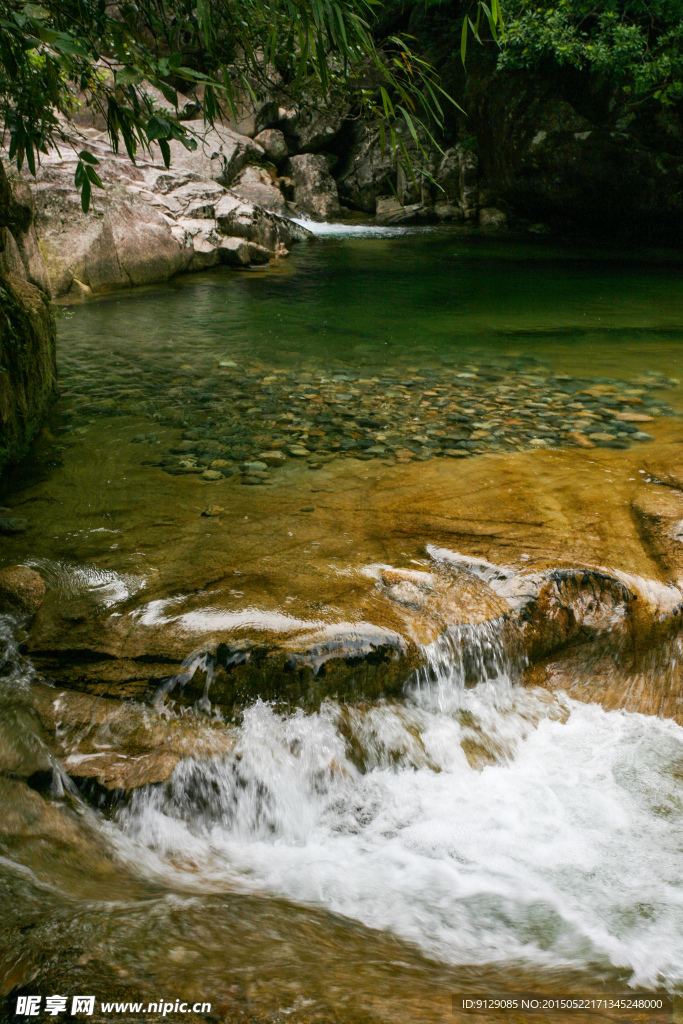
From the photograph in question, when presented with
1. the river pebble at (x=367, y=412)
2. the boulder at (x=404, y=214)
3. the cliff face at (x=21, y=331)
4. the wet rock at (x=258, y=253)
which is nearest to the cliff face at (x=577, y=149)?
the boulder at (x=404, y=214)

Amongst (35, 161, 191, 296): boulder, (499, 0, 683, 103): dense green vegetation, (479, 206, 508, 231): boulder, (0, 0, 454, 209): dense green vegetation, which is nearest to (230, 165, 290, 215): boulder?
(479, 206, 508, 231): boulder

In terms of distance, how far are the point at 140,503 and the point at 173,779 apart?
1.79m

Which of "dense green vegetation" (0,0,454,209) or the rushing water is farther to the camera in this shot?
"dense green vegetation" (0,0,454,209)

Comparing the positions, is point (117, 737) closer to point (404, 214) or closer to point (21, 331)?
point (21, 331)

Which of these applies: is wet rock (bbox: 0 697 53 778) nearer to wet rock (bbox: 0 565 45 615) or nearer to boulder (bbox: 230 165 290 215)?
wet rock (bbox: 0 565 45 615)

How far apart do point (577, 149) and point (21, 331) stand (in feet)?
54.9

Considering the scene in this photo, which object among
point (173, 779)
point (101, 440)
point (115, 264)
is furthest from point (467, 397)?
point (115, 264)

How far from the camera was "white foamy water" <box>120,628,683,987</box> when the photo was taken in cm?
211

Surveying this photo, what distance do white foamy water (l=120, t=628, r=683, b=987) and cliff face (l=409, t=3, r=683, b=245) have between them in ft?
54.5

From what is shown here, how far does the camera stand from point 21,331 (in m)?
4.36

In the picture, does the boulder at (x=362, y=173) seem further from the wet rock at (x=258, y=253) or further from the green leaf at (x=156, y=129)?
the green leaf at (x=156, y=129)

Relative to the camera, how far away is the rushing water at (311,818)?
1603 millimetres

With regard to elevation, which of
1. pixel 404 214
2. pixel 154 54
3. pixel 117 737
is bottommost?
pixel 117 737

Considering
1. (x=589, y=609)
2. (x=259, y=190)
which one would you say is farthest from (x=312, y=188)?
(x=589, y=609)
